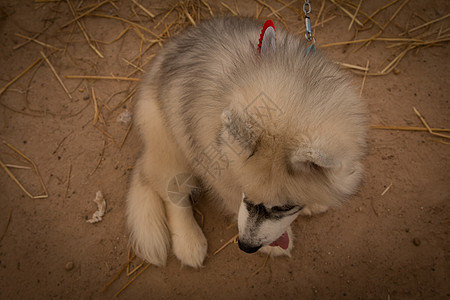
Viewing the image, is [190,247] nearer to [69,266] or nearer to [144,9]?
[69,266]

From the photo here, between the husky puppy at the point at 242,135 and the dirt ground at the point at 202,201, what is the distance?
24 centimetres

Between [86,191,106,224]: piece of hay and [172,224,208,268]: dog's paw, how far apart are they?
606 mm

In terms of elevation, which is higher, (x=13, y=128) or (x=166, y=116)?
(x=166, y=116)

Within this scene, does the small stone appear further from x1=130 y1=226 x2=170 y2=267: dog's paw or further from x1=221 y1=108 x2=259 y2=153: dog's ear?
x1=221 y1=108 x2=259 y2=153: dog's ear

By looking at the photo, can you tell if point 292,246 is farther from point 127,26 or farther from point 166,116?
point 127,26

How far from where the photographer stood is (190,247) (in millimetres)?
1875

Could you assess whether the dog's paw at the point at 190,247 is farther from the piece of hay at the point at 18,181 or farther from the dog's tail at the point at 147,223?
the piece of hay at the point at 18,181

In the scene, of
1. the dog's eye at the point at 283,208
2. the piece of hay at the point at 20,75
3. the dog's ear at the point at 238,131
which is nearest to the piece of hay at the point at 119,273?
the dog's eye at the point at 283,208

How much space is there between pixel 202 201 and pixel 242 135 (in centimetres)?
134

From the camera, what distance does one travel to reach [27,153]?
2.23 m

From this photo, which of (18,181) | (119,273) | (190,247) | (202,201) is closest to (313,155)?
(190,247)

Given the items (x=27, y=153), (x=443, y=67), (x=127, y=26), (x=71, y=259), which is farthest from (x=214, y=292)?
(x=443, y=67)

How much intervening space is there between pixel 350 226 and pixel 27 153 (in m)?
2.59

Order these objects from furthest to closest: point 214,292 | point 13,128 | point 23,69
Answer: point 23,69
point 13,128
point 214,292
